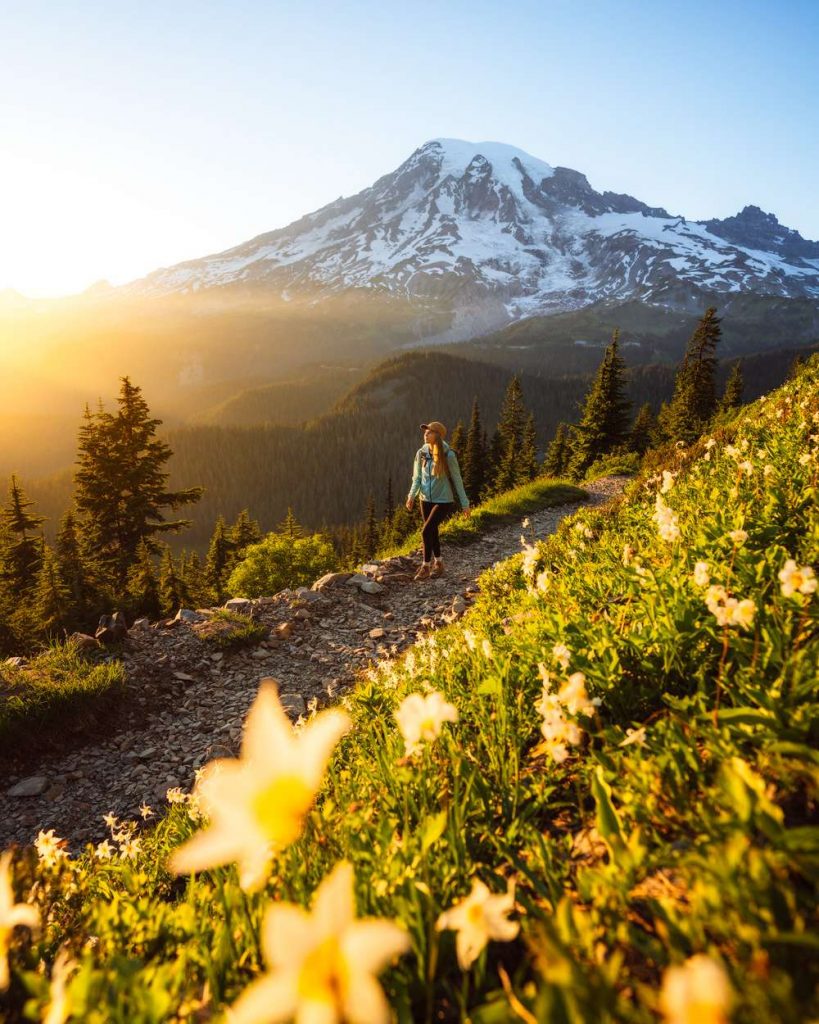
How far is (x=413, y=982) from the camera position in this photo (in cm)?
144

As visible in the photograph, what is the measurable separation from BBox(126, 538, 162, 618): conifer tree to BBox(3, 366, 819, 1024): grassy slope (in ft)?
59.0

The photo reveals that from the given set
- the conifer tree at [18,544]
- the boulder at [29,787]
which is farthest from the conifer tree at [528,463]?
the boulder at [29,787]

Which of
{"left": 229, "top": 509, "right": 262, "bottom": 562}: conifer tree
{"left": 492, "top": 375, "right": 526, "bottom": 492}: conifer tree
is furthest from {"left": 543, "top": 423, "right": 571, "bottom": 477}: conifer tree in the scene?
{"left": 229, "top": 509, "right": 262, "bottom": 562}: conifer tree

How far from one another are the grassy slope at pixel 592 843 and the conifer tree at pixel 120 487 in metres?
24.4

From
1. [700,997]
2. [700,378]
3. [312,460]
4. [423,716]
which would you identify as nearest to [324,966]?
[700,997]

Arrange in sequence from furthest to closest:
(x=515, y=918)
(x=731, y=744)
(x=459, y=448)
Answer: (x=459, y=448), (x=731, y=744), (x=515, y=918)

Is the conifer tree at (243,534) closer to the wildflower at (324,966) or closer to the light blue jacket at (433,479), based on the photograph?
the light blue jacket at (433,479)

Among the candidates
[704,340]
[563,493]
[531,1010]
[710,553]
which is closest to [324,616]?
[710,553]

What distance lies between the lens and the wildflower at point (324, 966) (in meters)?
0.70

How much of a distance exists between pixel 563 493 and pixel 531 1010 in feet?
61.4

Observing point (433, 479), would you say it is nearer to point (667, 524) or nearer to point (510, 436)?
point (667, 524)

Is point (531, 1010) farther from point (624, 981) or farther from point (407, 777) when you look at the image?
point (407, 777)

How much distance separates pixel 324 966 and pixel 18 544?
33723mm

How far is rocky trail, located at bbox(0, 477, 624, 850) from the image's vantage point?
5258 mm
